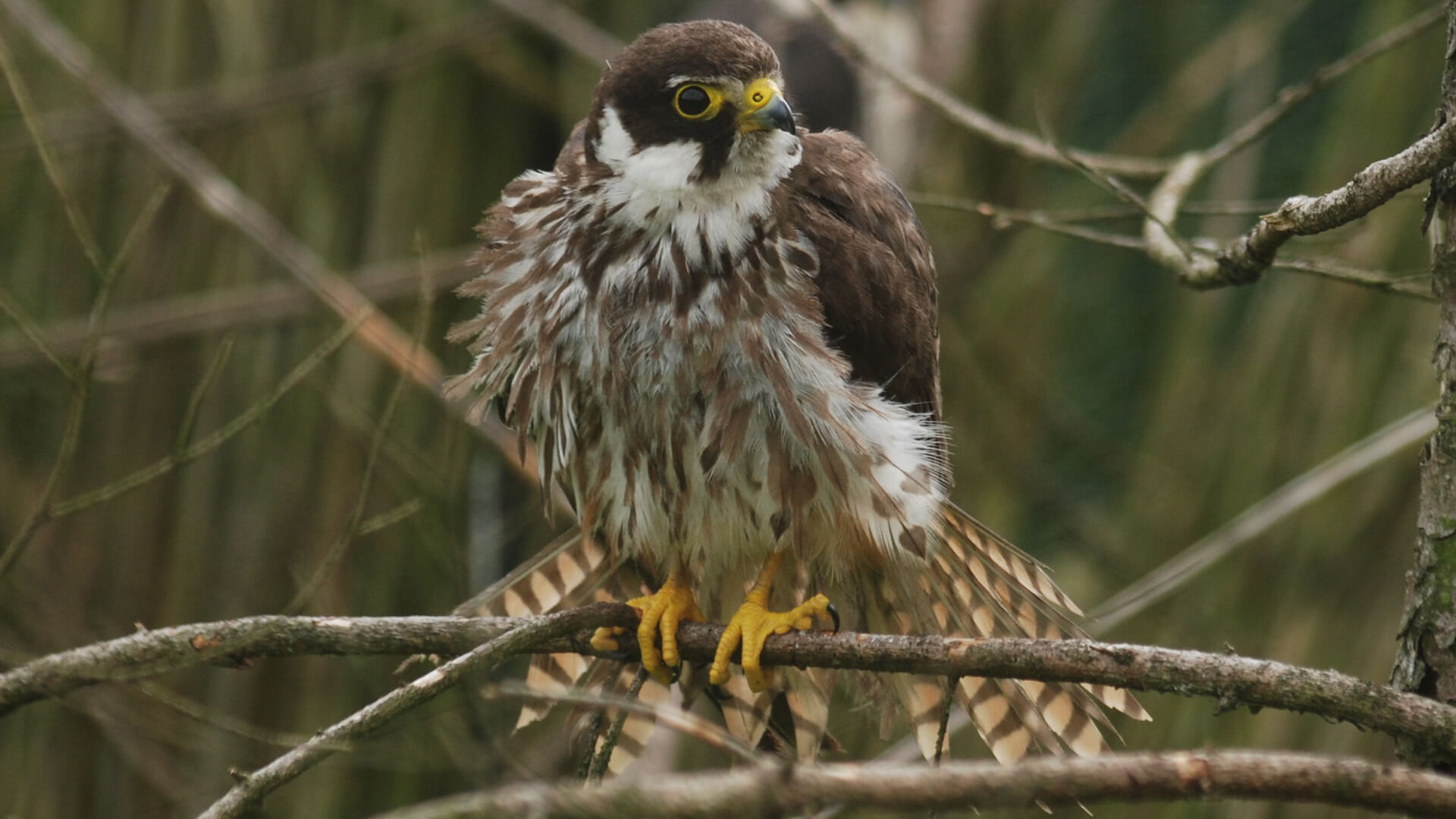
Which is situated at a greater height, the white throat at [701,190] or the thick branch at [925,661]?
the white throat at [701,190]

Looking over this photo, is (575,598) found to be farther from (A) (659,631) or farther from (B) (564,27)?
(B) (564,27)

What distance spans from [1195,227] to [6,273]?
12.7 feet

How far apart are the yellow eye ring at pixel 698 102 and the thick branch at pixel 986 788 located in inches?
64.4

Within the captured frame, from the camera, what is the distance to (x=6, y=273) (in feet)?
14.7

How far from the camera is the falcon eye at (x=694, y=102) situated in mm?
2781

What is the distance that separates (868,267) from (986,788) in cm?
169

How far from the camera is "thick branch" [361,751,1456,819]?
127 cm

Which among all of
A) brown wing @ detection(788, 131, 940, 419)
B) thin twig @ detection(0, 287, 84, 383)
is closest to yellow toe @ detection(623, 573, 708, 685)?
brown wing @ detection(788, 131, 940, 419)

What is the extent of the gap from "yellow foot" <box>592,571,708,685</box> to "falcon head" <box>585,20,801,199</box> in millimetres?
795

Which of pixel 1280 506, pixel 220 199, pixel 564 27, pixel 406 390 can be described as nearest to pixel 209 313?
pixel 220 199

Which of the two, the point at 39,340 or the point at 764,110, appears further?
the point at 764,110

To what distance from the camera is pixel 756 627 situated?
2.79 m

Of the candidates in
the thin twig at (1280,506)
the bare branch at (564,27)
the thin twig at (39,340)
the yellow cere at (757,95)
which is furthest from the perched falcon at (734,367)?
the bare branch at (564,27)

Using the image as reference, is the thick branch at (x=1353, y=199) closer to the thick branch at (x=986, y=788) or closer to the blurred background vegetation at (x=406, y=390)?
the thick branch at (x=986, y=788)
